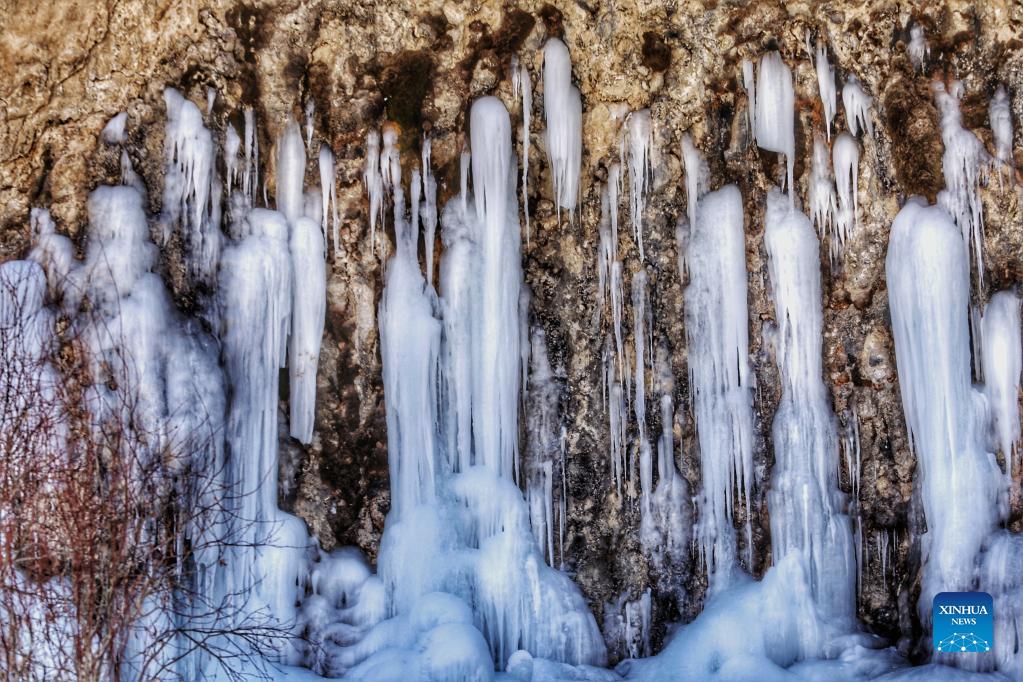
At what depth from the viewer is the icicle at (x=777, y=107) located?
33.1ft

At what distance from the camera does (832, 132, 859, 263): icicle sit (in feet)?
32.8

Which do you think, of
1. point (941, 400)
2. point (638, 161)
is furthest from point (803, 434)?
point (638, 161)

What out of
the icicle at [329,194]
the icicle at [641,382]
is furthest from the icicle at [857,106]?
the icicle at [329,194]

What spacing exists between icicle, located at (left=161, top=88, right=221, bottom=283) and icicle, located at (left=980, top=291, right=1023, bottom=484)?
620cm

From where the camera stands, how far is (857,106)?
32.8 ft

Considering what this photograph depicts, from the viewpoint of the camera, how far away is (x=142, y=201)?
9406 mm

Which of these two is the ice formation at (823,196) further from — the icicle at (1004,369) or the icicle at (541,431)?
the icicle at (541,431)

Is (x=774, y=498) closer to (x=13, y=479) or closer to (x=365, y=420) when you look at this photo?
(x=365, y=420)

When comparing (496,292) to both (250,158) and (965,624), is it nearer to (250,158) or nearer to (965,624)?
(250,158)

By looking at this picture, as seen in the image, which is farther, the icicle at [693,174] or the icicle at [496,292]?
the icicle at [693,174]

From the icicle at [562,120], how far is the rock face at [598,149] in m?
0.10

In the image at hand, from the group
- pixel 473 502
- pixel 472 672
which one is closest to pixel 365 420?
pixel 473 502

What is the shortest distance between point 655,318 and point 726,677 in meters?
3.06

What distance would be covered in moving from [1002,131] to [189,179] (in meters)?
6.53
